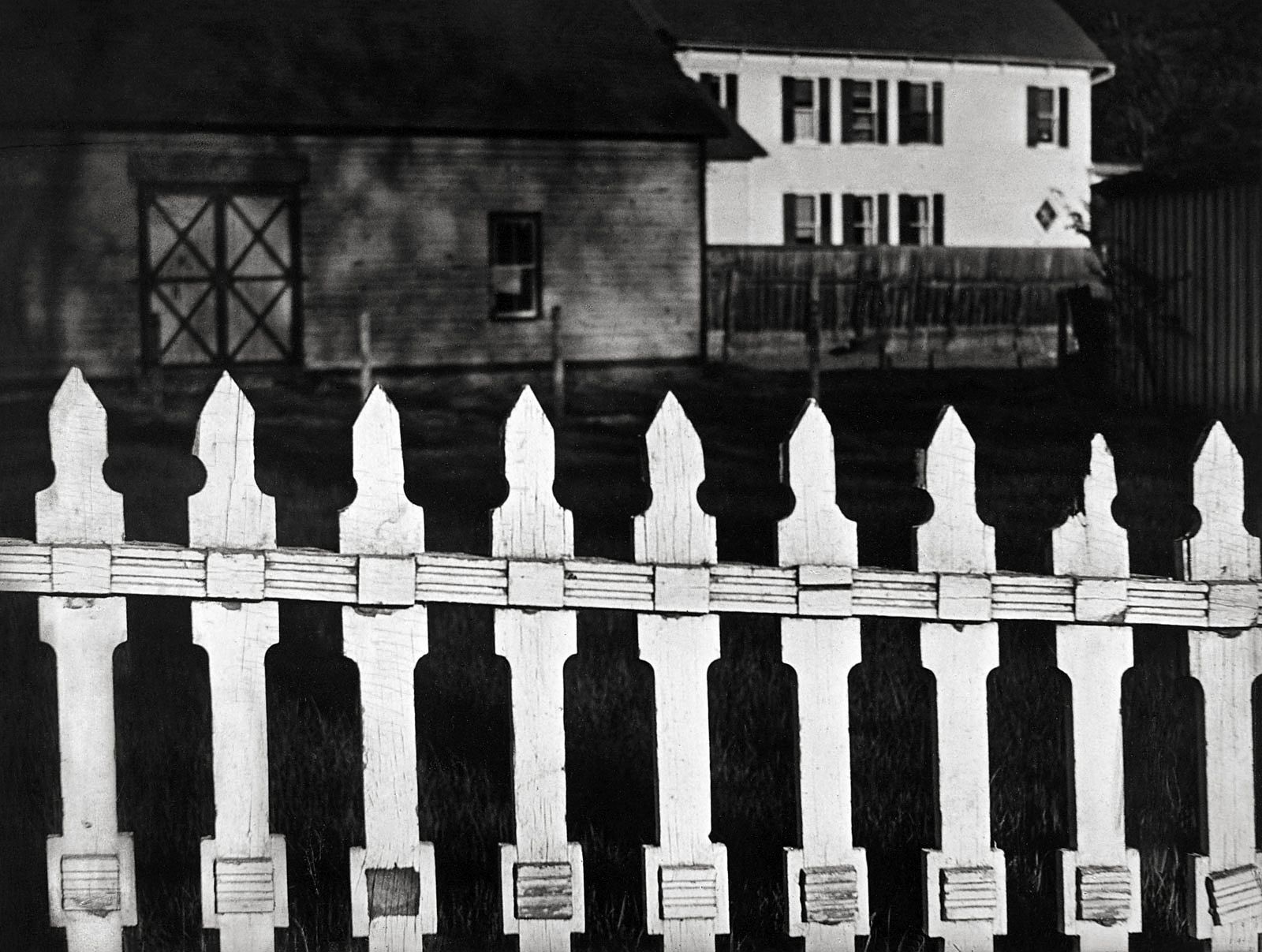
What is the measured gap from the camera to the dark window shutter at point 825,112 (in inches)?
1428

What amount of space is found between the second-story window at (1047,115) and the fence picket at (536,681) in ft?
112

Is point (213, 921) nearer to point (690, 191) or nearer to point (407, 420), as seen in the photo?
point (407, 420)

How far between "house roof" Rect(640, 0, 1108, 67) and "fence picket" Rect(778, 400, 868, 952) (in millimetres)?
31943

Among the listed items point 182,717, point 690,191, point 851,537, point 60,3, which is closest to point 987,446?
point 182,717

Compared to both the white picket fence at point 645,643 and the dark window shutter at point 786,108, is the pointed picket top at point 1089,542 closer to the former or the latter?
the white picket fence at point 645,643

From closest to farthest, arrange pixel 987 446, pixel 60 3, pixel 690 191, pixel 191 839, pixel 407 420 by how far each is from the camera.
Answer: pixel 191 839 → pixel 987 446 → pixel 407 420 → pixel 60 3 → pixel 690 191

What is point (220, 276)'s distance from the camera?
2189 centimetres

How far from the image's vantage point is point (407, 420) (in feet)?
58.4

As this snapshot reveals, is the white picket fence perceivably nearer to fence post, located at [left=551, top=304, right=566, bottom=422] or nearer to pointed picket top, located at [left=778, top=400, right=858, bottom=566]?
pointed picket top, located at [left=778, top=400, right=858, bottom=566]

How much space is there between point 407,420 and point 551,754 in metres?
14.1

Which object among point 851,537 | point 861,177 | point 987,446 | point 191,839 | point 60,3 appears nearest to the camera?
point 851,537

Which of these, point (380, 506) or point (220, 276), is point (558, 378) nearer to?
point (220, 276)

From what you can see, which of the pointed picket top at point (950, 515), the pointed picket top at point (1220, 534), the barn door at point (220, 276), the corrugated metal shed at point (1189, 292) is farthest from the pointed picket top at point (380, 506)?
the barn door at point (220, 276)

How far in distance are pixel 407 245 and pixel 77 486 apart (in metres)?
18.9
